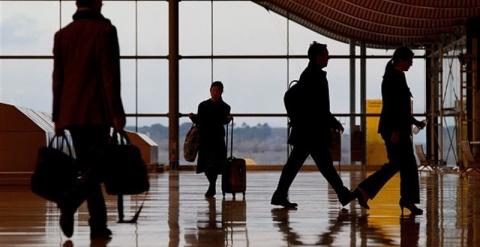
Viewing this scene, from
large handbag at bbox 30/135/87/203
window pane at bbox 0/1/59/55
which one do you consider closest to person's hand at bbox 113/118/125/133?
large handbag at bbox 30/135/87/203

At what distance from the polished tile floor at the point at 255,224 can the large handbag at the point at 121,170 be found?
0.34m

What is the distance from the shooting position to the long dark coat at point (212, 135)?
11.3 metres

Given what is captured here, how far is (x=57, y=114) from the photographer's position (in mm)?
6125

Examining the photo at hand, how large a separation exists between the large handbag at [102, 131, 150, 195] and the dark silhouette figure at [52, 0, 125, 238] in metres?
0.09

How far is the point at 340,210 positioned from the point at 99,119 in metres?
3.72

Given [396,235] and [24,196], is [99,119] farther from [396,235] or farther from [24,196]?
[24,196]

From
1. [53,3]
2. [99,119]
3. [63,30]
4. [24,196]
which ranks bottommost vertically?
[24,196]

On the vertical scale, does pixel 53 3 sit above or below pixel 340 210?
above

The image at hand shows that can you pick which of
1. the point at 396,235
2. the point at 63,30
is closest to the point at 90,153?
the point at 63,30

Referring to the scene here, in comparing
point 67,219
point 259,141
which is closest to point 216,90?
point 67,219

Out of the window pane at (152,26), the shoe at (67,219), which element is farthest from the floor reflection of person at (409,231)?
the window pane at (152,26)

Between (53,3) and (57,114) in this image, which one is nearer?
(57,114)

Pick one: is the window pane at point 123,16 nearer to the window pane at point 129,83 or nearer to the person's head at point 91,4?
the window pane at point 129,83

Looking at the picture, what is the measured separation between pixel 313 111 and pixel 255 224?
1.96 metres
